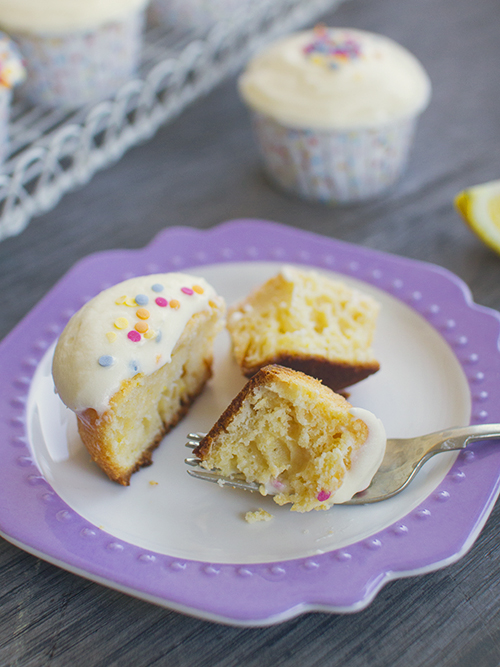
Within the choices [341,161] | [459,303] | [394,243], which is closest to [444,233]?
[394,243]

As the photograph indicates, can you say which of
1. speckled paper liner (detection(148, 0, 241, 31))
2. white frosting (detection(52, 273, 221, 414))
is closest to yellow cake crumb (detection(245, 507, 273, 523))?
white frosting (detection(52, 273, 221, 414))

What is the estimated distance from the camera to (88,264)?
1.95 metres

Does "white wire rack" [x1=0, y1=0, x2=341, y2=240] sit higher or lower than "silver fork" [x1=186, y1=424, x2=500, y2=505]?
higher

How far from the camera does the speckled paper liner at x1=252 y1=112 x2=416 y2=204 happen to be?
2252 millimetres

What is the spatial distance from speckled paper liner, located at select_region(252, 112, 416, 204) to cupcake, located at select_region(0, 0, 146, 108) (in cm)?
59

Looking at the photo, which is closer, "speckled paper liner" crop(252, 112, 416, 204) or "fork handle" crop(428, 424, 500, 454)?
"fork handle" crop(428, 424, 500, 454)

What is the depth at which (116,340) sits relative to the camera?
136 centimetres

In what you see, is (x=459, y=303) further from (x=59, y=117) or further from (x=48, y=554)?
(x=59, y=117)

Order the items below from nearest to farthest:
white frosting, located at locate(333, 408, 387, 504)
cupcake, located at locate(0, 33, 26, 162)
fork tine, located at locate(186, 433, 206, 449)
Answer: white frosting, located at locate(333, 408, 387, 504)
fork tine, located at locate(186, 433, 206, 449)
cupcake, located at locate(0, 33, 26, 162)

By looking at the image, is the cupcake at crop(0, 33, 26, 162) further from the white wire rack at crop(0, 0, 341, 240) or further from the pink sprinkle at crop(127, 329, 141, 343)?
the pink sprinkle at crop(127, 329, 141, 343)

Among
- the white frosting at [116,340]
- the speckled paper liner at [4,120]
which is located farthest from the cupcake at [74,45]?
the white frosting at [116,340]

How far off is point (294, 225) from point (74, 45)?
1.03m

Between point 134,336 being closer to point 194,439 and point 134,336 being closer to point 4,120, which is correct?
point 194,439

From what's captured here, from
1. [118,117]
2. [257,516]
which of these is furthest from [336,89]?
[257,516]
